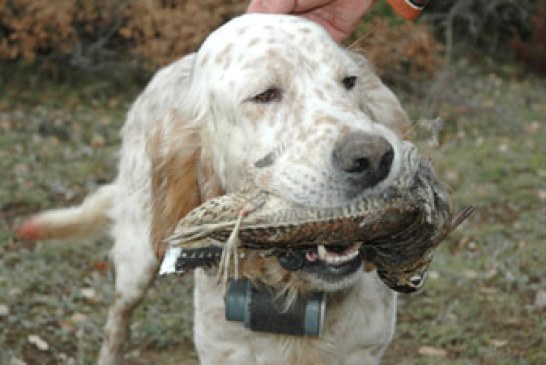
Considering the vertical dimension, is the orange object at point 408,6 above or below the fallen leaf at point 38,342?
above

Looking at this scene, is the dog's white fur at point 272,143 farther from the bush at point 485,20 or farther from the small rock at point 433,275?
the bush at point 485,20

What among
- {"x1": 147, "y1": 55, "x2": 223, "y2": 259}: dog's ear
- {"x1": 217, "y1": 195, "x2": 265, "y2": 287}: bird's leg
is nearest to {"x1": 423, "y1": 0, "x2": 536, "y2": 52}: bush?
{"x1": 147, "y1": 55, "x2": 223, "y2": 259}: dog's ear

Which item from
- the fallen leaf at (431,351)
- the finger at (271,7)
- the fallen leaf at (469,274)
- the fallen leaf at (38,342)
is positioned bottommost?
the fallen leaf at (469,274)

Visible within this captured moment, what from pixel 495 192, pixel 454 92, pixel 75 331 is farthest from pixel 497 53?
pixel 75 331

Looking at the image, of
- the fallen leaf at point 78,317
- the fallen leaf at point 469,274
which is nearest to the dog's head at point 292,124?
the fallen leaf at point 78,317

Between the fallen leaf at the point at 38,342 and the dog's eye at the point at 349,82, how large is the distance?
7.32 ft

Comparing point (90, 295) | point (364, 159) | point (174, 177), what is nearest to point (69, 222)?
point (90, 295)

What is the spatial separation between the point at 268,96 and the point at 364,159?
1.73 feet

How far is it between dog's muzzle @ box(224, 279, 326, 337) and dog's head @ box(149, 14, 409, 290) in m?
0.06

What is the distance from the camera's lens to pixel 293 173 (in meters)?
2.47

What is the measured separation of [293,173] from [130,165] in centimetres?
155

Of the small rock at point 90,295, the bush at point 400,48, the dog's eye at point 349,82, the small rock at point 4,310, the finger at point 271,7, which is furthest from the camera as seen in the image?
the bush at point 400,48

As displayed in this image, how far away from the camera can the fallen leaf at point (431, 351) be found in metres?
4.36

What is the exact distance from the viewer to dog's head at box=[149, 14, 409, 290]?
238 centimetres
